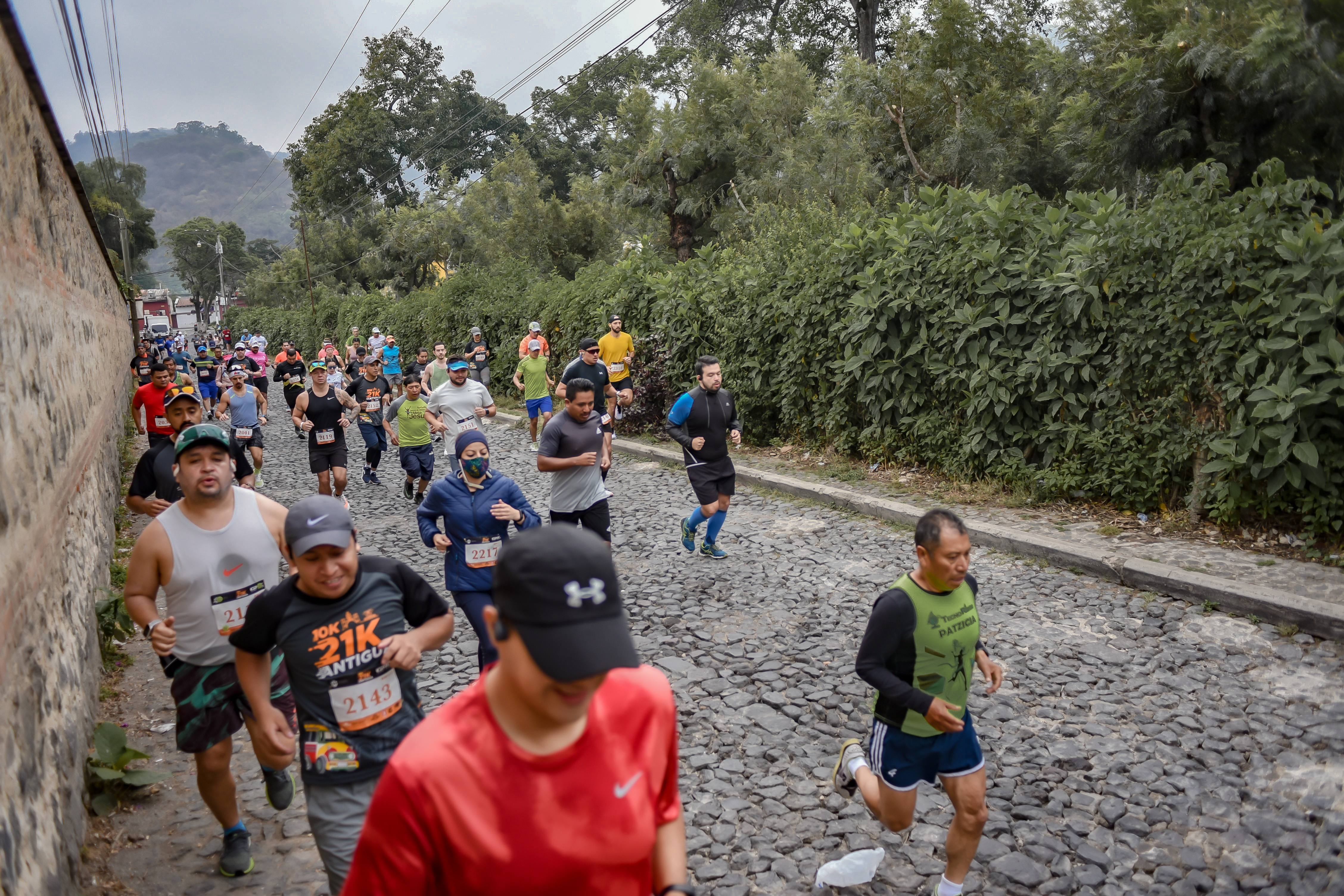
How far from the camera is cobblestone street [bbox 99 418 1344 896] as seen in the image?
4.10 metres

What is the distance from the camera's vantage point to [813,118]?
24953mm

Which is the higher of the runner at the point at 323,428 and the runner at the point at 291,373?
the runner at the point at 291,373

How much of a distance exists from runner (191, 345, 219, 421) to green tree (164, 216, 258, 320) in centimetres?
10206

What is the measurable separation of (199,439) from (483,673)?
1785 millimetres

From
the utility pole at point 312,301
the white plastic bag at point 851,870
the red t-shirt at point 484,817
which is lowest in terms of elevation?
the white plastic bag at point 851,870

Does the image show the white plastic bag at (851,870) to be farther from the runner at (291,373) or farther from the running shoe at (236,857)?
the runner at (291,373)

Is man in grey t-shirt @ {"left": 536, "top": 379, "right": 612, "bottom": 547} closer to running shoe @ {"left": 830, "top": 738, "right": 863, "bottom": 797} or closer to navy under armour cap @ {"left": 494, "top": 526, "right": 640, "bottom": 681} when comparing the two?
running shoe @ {"left": 830, "top": 738, "right": 863, "bottom": 797}

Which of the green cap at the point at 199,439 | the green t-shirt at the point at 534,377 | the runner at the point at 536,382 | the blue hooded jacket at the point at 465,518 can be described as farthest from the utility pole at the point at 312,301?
the green cap at the point at 199,439

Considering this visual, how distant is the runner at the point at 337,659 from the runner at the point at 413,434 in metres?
8.68

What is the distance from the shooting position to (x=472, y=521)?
211 inches

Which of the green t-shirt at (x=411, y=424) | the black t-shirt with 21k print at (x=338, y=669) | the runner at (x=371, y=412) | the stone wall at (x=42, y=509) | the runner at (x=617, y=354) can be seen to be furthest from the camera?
the runner at (x=617, y=354)

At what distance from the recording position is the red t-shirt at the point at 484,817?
5.49 feet

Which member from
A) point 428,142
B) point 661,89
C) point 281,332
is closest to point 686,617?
point 661,89

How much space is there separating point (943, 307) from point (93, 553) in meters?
8.90
